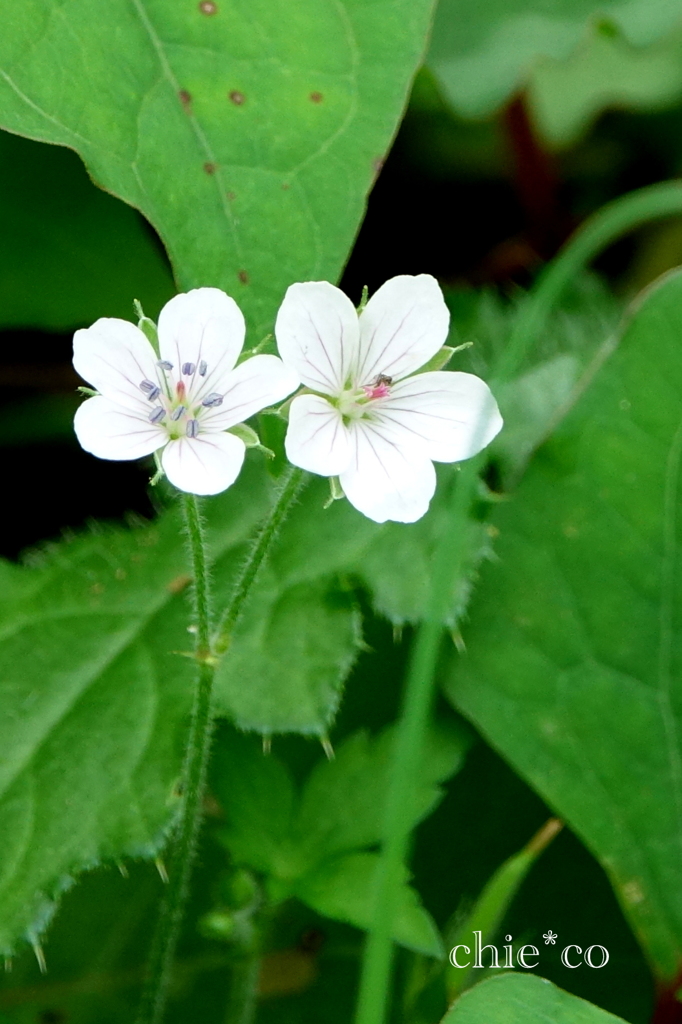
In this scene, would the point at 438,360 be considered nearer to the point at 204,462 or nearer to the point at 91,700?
the point at 204,462

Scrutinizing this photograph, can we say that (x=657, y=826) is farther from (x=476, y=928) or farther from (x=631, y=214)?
(x=631, y=214)

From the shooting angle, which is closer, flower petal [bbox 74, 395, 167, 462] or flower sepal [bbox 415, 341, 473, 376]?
flower petal [bbox 74, 395, 167, 462]

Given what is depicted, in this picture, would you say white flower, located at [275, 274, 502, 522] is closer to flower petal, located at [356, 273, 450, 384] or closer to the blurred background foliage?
flower petal, located at [356, 273, 450, 384]

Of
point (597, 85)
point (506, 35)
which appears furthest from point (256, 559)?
point (597, 85)

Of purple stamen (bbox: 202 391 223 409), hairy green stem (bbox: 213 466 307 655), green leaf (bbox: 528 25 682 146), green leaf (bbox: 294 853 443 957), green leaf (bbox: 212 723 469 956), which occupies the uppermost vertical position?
green leaf (bbox: 528 25 682 146)


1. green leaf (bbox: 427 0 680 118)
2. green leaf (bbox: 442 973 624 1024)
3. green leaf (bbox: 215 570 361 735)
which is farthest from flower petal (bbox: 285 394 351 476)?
green leaf (bbox: 427 0 680 118)

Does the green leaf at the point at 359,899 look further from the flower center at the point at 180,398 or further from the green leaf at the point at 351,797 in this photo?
the flower center at the point at 180,398

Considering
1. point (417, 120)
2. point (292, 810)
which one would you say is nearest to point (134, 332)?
point (292, 810)
